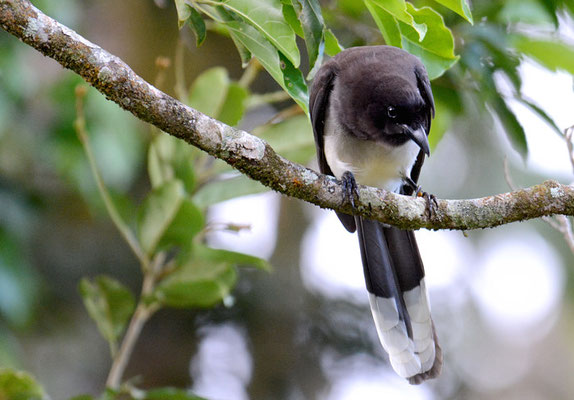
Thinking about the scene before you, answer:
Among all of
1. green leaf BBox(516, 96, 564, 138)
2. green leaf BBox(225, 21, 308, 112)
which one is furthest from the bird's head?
green leaf BBox(225, 21, 308, 112)

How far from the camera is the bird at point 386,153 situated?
3125 millimetres

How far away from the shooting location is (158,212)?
2902mm

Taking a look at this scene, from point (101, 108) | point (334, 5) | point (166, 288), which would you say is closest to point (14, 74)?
point (101, 108)

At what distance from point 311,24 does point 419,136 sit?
110 centimetres

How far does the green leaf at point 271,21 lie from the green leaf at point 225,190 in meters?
1.13

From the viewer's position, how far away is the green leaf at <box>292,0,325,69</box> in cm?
201

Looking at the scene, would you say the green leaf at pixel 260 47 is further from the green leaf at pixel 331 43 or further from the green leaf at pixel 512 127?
the green leaf at pixel 512 127

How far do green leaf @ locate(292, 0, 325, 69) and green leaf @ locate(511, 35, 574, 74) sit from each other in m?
1.65

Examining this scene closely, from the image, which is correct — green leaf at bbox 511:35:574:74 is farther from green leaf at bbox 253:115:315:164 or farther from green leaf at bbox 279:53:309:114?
green leaf at bbox 279:53:309:114

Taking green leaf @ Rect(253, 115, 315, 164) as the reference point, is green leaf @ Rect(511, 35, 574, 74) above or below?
above

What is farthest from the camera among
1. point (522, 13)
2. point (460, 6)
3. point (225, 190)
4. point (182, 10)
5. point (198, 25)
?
point (522, 13)

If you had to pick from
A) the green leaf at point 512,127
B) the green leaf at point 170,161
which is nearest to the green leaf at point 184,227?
the green leaf at point 170,161

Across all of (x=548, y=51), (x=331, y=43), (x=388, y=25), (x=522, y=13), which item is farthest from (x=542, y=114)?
(x=331, y=43)

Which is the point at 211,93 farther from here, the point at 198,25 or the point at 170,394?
the point at 170,394
